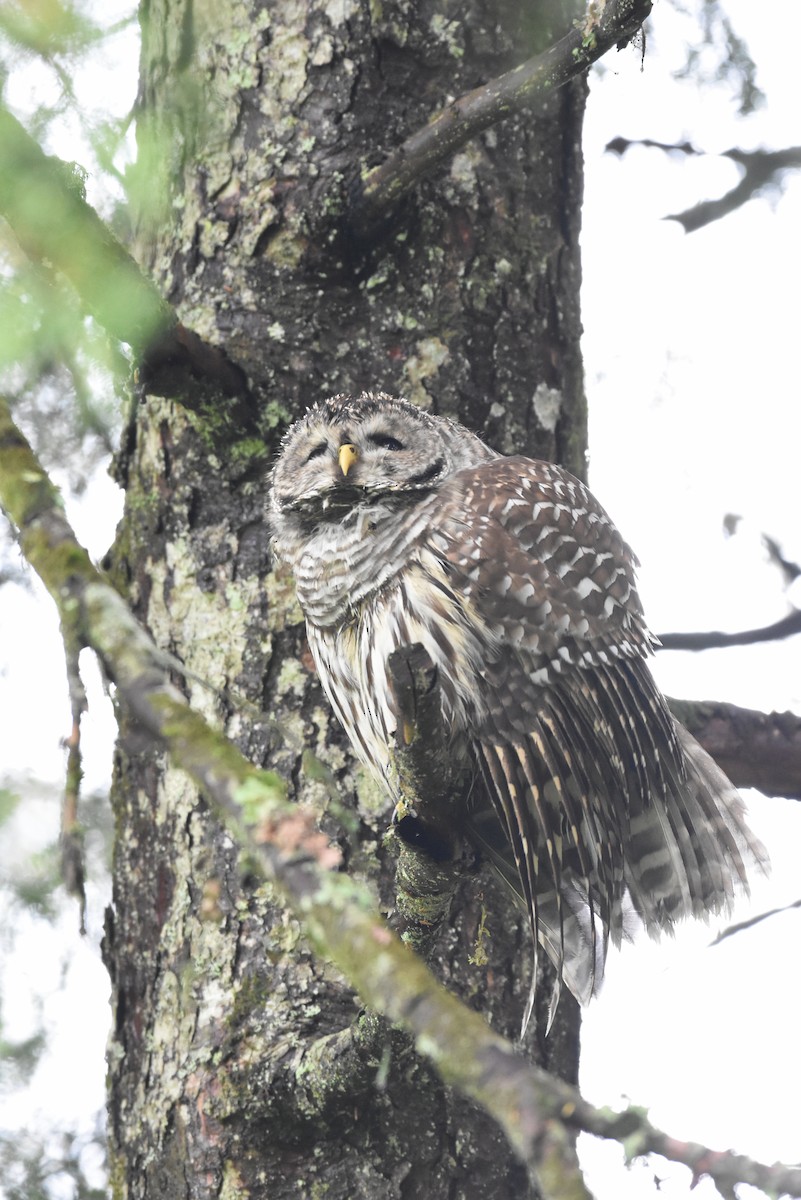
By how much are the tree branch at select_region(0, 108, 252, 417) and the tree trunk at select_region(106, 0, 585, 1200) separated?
266 millimetres

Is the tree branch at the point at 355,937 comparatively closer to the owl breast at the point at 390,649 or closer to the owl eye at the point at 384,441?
the owl breast at the point at 390,649

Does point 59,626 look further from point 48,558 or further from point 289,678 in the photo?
point 289,678

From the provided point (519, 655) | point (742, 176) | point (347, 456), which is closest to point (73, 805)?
point (519, 655)

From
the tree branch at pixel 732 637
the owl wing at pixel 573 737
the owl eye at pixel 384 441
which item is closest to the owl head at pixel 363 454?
the owl eye at pixel 384 441

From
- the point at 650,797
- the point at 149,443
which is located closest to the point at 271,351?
the point at 149,443

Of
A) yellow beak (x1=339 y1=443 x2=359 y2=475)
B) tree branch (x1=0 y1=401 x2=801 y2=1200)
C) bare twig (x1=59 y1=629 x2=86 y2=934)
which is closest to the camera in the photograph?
tree branch (x1=0 y1=401 x2=801 y2=1200)

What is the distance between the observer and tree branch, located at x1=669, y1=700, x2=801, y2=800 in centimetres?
286

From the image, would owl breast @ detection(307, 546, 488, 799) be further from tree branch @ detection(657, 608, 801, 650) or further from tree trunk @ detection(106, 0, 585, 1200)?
tree branch @ detection(657, 608, 801, 650)

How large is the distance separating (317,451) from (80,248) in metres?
1.01

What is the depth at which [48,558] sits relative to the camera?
173cm

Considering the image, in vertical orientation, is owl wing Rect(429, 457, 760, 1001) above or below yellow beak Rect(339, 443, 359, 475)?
below

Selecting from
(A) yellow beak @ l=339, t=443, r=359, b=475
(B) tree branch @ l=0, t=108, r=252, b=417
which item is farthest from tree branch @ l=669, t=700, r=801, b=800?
(B) tree branch @ l=0, t=108, r=252, b=417

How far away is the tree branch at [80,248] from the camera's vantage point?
1716 millimetres

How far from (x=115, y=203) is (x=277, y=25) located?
1.03 meters
